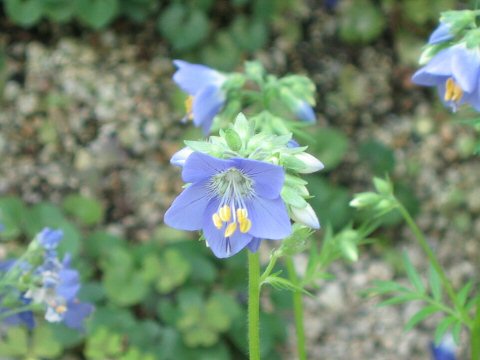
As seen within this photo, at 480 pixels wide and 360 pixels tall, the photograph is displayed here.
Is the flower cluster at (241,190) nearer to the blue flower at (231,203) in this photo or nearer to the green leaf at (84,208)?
the blue flower at (231,203)

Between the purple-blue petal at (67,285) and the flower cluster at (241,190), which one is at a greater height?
the flower cluster at (241,190)


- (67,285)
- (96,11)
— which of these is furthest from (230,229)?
(96,11)

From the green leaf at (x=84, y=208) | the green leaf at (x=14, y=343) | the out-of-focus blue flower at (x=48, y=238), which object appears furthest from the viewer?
the green leaf at (x=84, y=208)

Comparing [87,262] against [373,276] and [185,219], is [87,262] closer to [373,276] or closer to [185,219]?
[373,276]

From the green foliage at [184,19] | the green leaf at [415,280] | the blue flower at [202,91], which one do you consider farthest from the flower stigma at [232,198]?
the green foliage at [184,19]

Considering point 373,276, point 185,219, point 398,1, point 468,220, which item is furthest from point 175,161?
point 398,1

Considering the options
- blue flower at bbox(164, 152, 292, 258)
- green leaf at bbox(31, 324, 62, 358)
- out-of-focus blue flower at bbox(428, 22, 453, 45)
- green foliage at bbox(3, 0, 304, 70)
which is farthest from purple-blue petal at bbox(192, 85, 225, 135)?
green foliage at bbox(3, 0, 304, 70)

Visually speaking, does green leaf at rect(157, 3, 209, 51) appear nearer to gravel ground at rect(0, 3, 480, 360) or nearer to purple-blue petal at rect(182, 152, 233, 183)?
gravel ground at rect(0, 3, 480, 360)

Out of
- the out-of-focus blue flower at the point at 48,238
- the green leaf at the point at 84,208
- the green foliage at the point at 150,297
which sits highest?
the out-of-focus blue flower at the point at 48,238

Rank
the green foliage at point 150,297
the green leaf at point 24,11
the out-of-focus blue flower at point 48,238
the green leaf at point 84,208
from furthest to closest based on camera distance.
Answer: the green leaf at point 24,11 < the green leaf at point 84,208 < the green foliage at point 150,297 < the out-of-focus blue flower at point 48,238

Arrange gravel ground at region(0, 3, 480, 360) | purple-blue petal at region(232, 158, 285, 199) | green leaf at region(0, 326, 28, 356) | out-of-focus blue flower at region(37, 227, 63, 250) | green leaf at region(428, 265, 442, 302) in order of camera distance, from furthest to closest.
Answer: gravel ground at region(0, 3, 480, 360) < green leaf at region(0, 326, 28, 356) < green leaf at region(428, 265, 442, 302) < out-of-focus blue flower at region(37, 227, 63, 250) < purple-blue petal at region(232, 158, 285, 199)

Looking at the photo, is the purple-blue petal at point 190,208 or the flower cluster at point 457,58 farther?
the flower cluster at point 457,58
